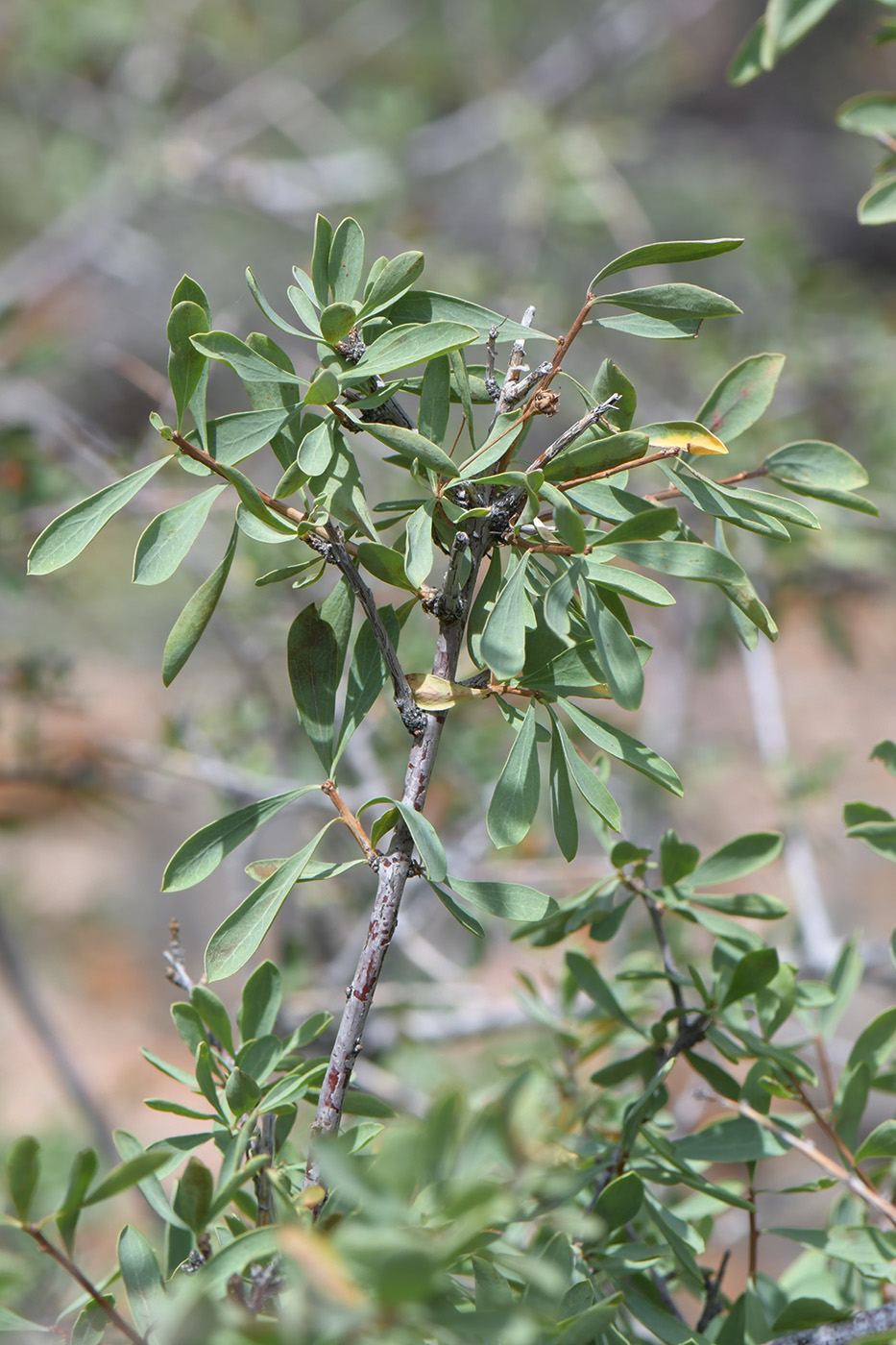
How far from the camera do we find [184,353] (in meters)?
0.31

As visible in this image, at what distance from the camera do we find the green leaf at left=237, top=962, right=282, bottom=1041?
14.0 inches

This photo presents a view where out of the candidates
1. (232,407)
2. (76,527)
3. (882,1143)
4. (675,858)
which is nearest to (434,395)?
(76,527)

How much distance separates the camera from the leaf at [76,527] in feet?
1.06

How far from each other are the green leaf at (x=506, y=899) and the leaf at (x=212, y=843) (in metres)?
0.07

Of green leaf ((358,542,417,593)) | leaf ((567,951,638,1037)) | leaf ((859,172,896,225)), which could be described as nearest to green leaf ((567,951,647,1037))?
leaf ((567,951,638,1037))

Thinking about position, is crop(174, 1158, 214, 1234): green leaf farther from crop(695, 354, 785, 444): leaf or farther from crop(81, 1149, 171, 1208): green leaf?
crop(695, 354, 785, 444): leaf

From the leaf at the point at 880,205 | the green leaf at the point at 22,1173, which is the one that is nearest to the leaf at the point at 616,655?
the green leaf at the point at 22,1173

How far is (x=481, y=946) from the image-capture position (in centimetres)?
93

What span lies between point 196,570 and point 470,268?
733mm

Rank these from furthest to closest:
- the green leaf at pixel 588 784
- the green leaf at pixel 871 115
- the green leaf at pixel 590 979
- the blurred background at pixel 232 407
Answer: the blurred background at pixel 232 407 < the green leaf at pixel 871 115 < the green leaf at pixel 590 979 < the green leaf at pixel 588 784

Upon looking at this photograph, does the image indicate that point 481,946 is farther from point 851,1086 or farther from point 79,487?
point 79,487

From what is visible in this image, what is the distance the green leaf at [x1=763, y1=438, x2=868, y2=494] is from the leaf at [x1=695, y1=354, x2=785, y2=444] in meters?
0.02

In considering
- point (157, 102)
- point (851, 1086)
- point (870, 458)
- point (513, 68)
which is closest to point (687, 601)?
point (870, 458)

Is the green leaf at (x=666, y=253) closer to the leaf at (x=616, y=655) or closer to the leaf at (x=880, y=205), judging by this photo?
the leaf at (x=616, y=655)
